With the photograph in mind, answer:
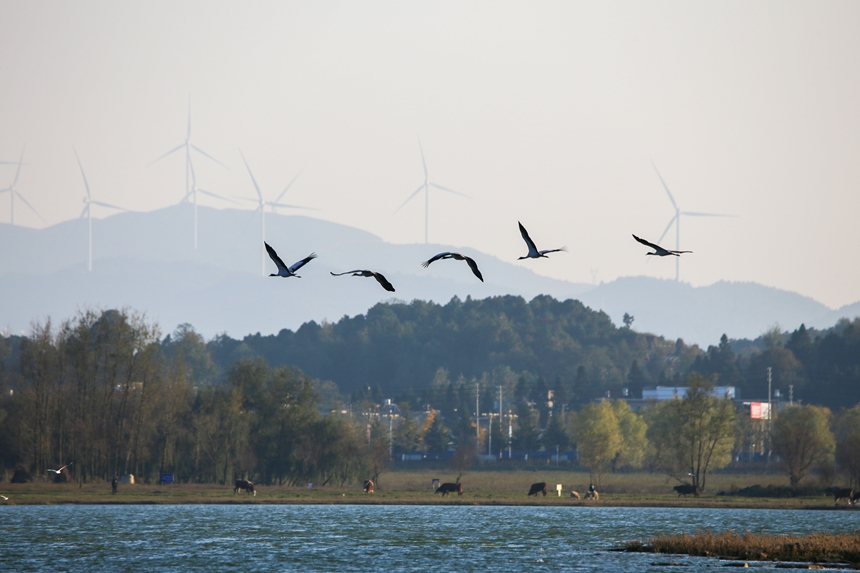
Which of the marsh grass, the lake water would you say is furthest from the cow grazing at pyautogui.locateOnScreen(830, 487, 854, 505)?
the marsh grass

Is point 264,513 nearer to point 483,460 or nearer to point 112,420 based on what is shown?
point 112,420

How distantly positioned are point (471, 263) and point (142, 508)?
53905 millimetres

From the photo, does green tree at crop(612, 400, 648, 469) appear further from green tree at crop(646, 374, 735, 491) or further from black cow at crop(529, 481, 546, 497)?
black cow at crop(529, 481, 546, 497)

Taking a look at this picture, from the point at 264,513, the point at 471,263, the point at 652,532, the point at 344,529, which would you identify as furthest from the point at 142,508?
the point at 471,263

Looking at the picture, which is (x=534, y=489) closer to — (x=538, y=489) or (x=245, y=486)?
(x=538, y=489)

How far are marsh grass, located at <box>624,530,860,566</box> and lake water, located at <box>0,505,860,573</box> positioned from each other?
4.40 feet

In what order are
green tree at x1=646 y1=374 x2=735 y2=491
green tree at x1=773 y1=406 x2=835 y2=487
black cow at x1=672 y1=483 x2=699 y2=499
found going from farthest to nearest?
1. green tree at x1=646 y1=374 x2=735 y2=491
2. green tree at x1=773 y1=406 x2=835 y2=487
3. black cow at x1=672 y1=483 x2=699 y2=499

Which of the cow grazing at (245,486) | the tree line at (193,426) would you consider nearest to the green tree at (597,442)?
the tree line at (193,426)

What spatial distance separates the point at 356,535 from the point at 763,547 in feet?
69.3

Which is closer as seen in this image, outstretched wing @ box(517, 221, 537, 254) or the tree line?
outstretched wing @ box(517, 221, 537, 254)

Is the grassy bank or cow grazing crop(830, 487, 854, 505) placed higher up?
cow grazing crop(830, 487, 854, 505)

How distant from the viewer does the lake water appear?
47.2m

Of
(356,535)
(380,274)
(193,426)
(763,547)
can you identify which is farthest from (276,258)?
(193,426)

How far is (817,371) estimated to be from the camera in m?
192
